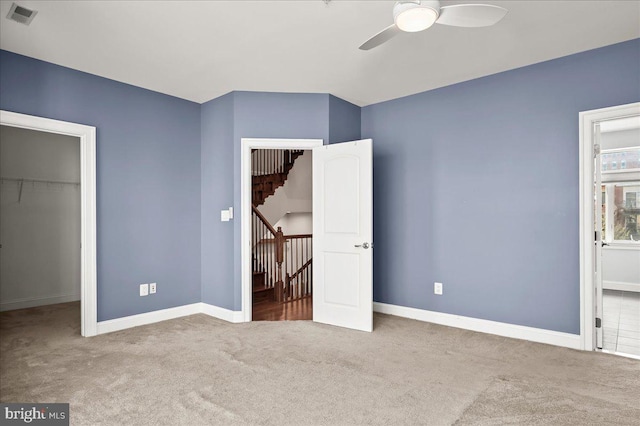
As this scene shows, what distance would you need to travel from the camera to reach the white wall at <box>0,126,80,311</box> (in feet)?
16.9

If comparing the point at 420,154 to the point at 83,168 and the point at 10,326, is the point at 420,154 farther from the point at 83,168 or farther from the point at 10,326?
the point at 10,326

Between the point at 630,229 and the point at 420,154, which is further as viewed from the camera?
the point at 630,229

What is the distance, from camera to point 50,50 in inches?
136

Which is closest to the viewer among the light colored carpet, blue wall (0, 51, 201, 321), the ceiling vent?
the light colored carpet

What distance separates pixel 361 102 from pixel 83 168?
3332mm

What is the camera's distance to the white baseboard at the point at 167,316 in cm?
414

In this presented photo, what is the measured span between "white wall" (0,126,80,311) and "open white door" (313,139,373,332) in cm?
381

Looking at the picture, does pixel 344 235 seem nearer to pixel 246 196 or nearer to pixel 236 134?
pixel 246 196

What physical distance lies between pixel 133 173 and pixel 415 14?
353cm

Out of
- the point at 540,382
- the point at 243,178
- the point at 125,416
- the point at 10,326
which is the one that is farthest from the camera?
the point at 243,178

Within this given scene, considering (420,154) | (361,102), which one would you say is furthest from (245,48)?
(420,154)

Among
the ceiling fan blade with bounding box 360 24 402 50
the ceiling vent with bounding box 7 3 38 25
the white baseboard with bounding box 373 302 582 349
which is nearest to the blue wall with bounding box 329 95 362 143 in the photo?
the ceiling fan blade with bounding box 360 24 402 50

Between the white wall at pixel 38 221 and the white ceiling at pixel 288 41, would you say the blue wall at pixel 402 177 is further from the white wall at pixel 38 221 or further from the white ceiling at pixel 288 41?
the white wall at pixel 38 221

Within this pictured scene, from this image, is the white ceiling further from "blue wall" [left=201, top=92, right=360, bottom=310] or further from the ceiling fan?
the ceiling fan
